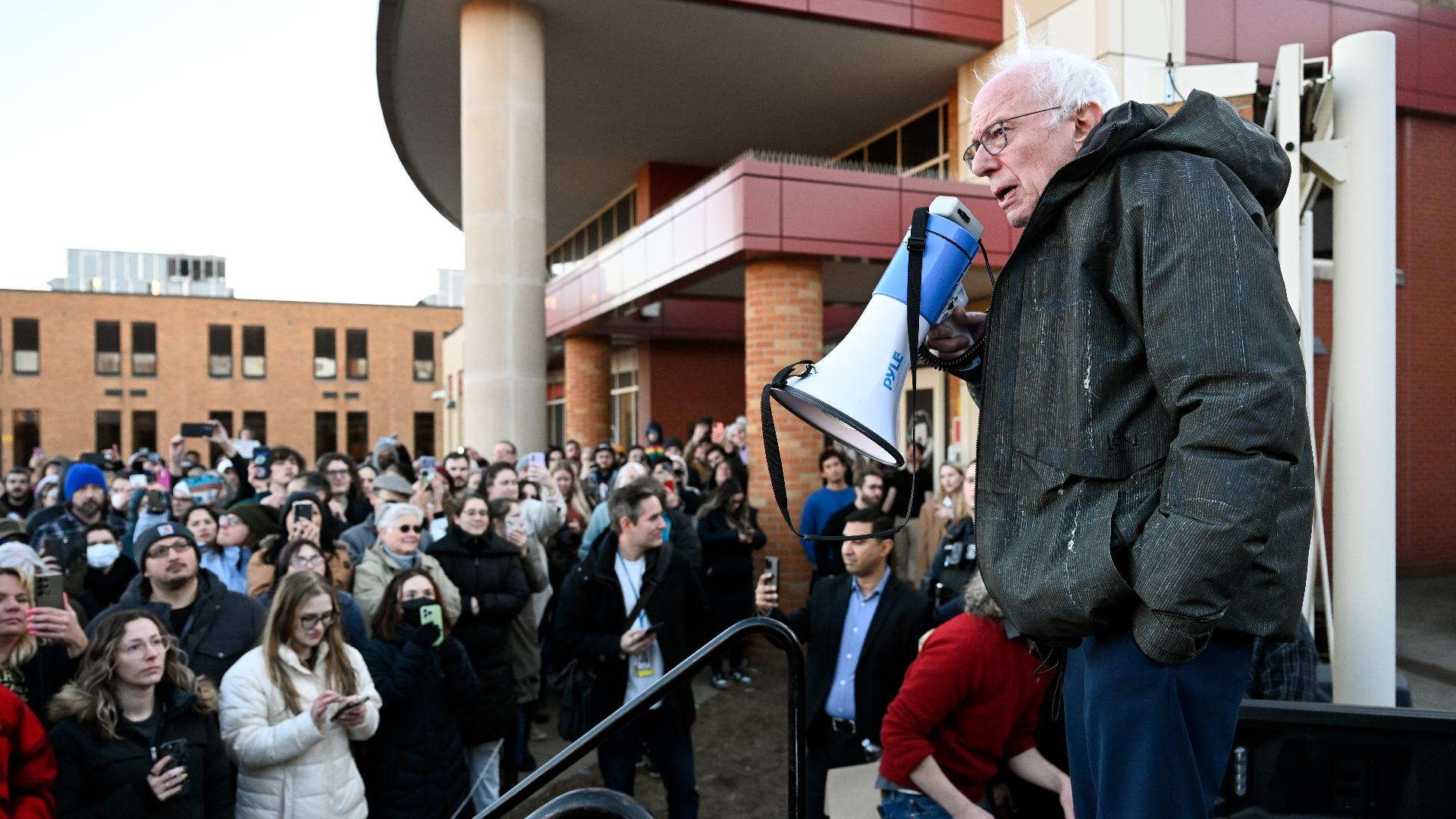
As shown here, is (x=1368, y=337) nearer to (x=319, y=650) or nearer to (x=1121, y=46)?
(x=319, y=650)

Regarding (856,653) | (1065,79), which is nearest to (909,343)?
(1065,79)

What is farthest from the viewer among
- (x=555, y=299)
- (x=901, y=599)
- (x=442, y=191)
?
(x=442, y=191)

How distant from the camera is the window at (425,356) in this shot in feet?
153

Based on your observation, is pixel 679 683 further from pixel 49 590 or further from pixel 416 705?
pixel 49 590

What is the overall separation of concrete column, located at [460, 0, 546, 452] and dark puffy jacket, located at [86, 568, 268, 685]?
8323 mm

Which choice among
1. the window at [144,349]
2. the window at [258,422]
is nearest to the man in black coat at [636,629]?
the window at [258,422]

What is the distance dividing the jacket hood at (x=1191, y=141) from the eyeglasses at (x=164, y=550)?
4415 mm

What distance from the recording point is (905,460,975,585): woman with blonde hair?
753cm

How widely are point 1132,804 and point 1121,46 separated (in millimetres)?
11152

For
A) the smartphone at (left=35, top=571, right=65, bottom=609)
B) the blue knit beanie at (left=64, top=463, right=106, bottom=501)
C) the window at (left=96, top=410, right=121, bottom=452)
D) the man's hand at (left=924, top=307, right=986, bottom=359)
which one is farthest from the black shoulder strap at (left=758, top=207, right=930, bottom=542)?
the window at (left=96, top=410, right=121, bottom=452)

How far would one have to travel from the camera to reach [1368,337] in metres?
3.54

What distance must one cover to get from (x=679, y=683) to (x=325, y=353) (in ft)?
157

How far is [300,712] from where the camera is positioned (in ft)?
12.6

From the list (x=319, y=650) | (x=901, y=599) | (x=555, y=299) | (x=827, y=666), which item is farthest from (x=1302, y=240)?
(x=555, y=299)
